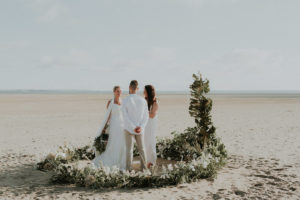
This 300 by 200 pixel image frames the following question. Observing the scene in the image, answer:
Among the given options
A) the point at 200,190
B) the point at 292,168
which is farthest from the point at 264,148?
the point at 200,190

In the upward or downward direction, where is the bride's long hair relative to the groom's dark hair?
downward

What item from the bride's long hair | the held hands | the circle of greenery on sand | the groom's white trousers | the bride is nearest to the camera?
the circle of greenery on sand

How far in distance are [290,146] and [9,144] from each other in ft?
41.1

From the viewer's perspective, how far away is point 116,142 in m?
8.94

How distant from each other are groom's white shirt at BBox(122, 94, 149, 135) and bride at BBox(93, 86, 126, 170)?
2.71ft

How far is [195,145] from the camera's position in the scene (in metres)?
9.72

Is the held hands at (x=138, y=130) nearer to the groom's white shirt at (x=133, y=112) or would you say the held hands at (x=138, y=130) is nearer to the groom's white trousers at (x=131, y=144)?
the groom's white shirt at (x=133, y=112)

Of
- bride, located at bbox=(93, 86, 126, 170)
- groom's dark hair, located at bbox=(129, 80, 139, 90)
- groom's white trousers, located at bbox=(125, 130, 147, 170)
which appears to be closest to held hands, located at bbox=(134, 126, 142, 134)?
groom's white trousers, located at bbox=(125, 130, 147, 170)

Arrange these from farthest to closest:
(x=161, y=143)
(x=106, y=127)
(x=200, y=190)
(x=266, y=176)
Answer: (x=161, y=143), (x=106, y=127), (x=266, y=176), (x=200, y=190)

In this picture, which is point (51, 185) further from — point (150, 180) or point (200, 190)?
point (200, 190)

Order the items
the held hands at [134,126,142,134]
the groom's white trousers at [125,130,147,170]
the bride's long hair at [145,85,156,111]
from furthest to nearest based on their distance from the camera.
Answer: the bride's long hair at [145,85,156,111] < the groom's white trousers at [125,130,147,170] < the held hands at [134,126,142,134]

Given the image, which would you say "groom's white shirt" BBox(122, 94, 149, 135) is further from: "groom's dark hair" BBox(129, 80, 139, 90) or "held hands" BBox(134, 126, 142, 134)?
"groom's dark hair" BBox(129, 80, 139, 90)

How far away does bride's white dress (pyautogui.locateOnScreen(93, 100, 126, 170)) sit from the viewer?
29.0 feet

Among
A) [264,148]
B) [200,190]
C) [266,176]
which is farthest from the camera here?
[264,148]
